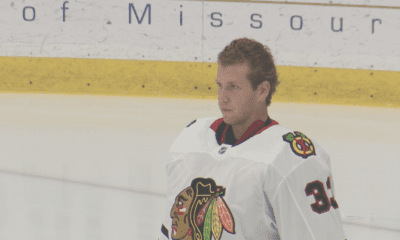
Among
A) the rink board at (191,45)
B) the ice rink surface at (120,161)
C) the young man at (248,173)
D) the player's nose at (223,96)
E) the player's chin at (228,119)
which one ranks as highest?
the player's nose at (223,96)

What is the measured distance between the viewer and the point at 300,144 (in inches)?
34.1

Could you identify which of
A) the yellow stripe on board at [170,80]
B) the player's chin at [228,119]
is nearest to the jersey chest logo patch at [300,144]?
the player's chin at [228,119]

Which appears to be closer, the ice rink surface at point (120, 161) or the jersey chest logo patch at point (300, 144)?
the jersey chest logo patch at point (300, 144)

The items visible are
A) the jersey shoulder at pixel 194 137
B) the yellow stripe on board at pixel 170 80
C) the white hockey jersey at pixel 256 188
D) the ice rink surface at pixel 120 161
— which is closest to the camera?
the white hockey jersey at pixel 256 188

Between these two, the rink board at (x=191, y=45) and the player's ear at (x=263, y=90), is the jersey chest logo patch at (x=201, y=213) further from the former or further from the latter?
the rink board at (x=191, y=45)

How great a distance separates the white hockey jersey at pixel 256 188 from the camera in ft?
2.81

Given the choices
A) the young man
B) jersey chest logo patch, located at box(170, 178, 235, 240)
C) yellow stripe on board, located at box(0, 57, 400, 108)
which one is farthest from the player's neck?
yellow stripe on board, located at box(0, 57, 400, 108)

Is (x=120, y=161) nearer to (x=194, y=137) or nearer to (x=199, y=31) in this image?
(x=194, y=137)

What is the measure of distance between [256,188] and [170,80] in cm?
589

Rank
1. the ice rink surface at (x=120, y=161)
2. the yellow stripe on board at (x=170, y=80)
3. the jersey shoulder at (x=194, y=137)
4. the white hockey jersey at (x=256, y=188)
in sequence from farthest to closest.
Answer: the yellow stripe on board at (x=170, y=80) → the ice rink surface at (x=120, y=161) → the jersey shoulder at (x=194, y=137) → the white hockey jersey at (x=256, y=188)

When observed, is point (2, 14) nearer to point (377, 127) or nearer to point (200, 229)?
point (377, 127)

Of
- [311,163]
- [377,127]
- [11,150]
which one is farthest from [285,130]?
[377,127]

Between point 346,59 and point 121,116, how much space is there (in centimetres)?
286

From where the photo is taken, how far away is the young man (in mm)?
859
